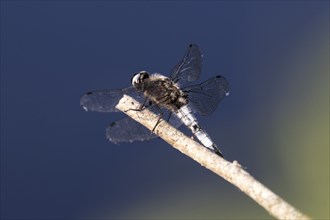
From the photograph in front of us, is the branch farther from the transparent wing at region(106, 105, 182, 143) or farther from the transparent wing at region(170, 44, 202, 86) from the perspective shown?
the transparent wing at region(170, 44, 202, 86)

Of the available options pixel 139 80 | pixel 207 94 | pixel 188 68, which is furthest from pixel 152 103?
pixel 188 68

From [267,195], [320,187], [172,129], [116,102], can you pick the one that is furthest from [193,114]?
[320,187]

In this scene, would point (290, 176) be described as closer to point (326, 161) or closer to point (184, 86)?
point (326, 161)

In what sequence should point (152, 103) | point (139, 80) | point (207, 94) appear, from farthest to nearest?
point (207, 94) < point (139, 80) < point (152, 103)

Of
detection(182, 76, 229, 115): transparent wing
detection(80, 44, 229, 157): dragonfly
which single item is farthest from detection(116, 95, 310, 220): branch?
detection(182, 76, 229, 115): transparent wing

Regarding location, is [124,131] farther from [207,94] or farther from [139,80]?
[207,94]
